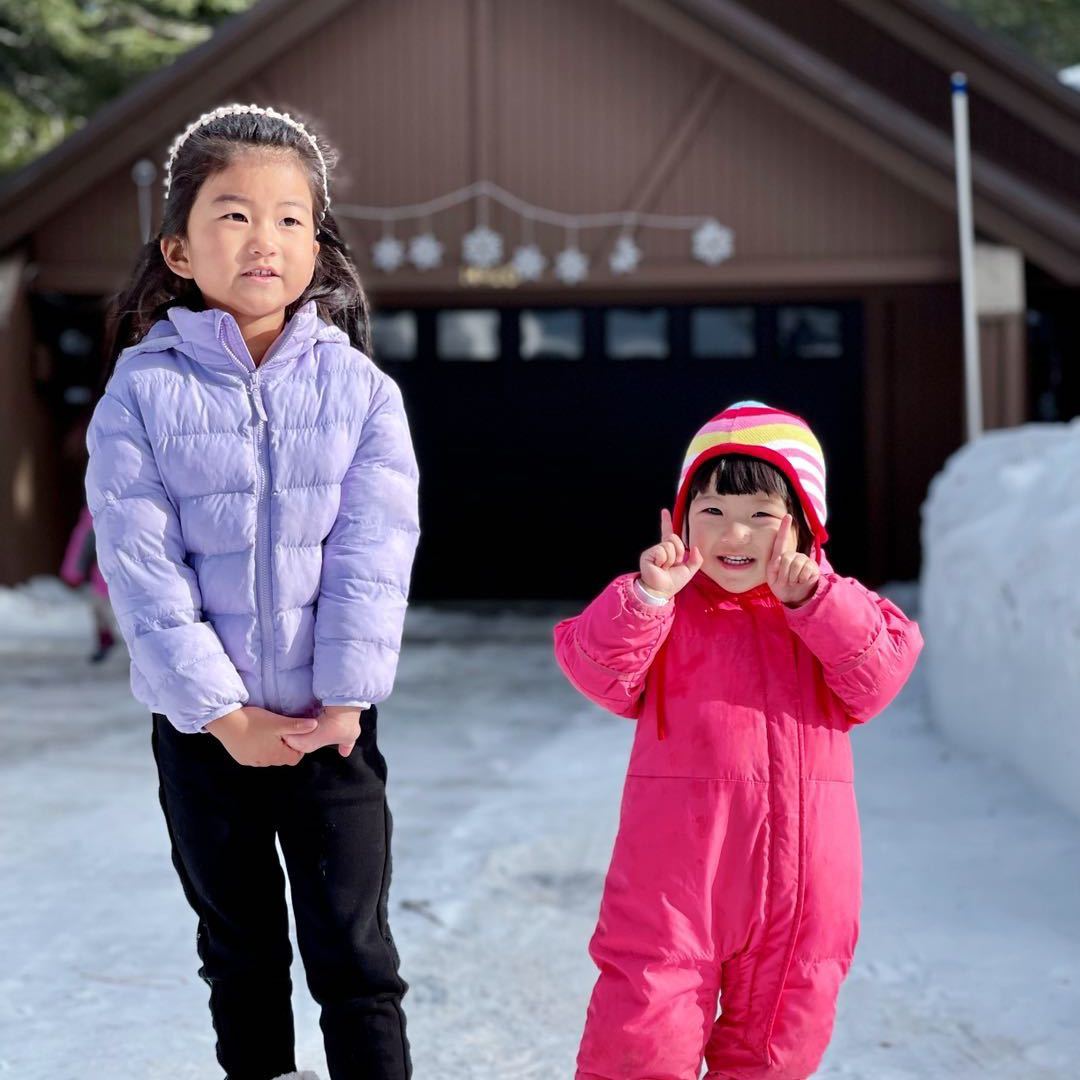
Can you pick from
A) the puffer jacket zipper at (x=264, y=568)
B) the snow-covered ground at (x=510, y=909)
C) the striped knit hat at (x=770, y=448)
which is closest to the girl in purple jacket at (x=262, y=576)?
the puffer jacket zipper at (x=264, y=568)

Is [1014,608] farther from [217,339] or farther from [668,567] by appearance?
[217,339]

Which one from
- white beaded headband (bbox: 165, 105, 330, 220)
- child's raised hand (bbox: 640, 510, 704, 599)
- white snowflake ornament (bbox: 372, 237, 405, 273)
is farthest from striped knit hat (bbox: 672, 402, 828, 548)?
white snowflake ornament (bbox: 372, 237, 405, 273)

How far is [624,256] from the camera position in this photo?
1069cm

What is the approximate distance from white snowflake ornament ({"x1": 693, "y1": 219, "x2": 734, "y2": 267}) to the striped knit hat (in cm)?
844

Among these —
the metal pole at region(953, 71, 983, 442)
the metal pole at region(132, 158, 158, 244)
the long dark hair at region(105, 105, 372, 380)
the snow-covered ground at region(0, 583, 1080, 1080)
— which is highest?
the metal pole at region(132, 158, 158, 244)

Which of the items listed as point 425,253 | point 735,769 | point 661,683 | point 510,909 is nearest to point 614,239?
point 425,253

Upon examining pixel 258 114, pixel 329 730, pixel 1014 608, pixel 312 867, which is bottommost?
pixel 312 867

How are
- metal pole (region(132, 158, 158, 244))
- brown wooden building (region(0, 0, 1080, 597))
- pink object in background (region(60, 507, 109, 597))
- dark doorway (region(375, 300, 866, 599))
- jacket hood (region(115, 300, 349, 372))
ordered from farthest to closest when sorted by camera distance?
dark doorway (region(375, 300, 866, 599)) < metal pole (region(132, 158, 158, 244)) < brown wooden building (region(0, 0, 1080, 597)) < pink object in background (region(60, 507, 109, 597)) < jacket hood (region(115, 300, 349, 372))

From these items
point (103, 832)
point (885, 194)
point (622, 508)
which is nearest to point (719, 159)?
point (885, 194)

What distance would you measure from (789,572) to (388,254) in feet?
29.3

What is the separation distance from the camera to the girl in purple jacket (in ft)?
7.46

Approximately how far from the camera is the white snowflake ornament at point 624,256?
10.7 m

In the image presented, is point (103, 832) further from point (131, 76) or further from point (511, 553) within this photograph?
point (131, 76)

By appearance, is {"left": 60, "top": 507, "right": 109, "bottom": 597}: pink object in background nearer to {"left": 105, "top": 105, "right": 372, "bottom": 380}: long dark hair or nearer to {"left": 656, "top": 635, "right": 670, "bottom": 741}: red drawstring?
{"left": 105, "top": 105, "right": 372, "bottom": 380}: long dark hair
